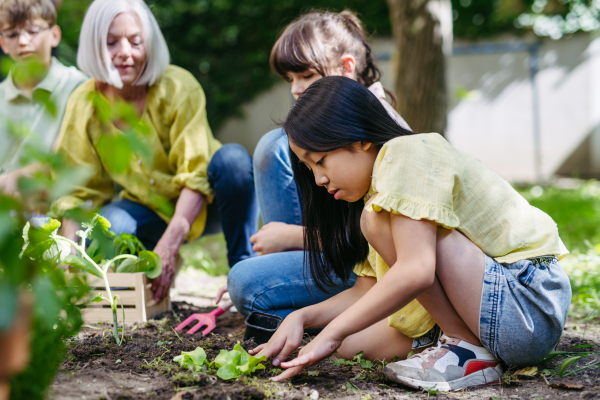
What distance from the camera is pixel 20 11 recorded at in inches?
98.9

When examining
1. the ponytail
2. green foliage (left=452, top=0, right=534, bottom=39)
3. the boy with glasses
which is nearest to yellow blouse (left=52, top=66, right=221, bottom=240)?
the boy with glasses

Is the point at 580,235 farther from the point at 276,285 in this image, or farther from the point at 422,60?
the point at 276,285

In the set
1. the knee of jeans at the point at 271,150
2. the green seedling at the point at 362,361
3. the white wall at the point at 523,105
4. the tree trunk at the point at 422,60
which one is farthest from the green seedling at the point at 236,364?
the white wall at the point at 523,105

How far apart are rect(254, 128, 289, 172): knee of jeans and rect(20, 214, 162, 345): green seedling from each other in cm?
55

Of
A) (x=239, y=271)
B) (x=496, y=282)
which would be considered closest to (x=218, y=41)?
(x=239, y=271)

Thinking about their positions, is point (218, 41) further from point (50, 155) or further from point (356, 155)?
point (50, 155)

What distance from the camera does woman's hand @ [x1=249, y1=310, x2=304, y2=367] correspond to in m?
1.42

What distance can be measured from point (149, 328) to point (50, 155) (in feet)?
4.34

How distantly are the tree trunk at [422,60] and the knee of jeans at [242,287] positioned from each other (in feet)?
10.2

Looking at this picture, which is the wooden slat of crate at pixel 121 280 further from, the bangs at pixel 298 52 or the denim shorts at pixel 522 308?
the denim shorts at pixel 522 308

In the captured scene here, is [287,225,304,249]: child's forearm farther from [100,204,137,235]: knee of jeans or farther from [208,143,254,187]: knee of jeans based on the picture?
[100,204,137,235]: knee of jeans

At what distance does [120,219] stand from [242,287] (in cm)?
74

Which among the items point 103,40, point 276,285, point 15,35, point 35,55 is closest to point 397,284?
point 276,285

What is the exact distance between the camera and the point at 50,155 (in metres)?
0.68
